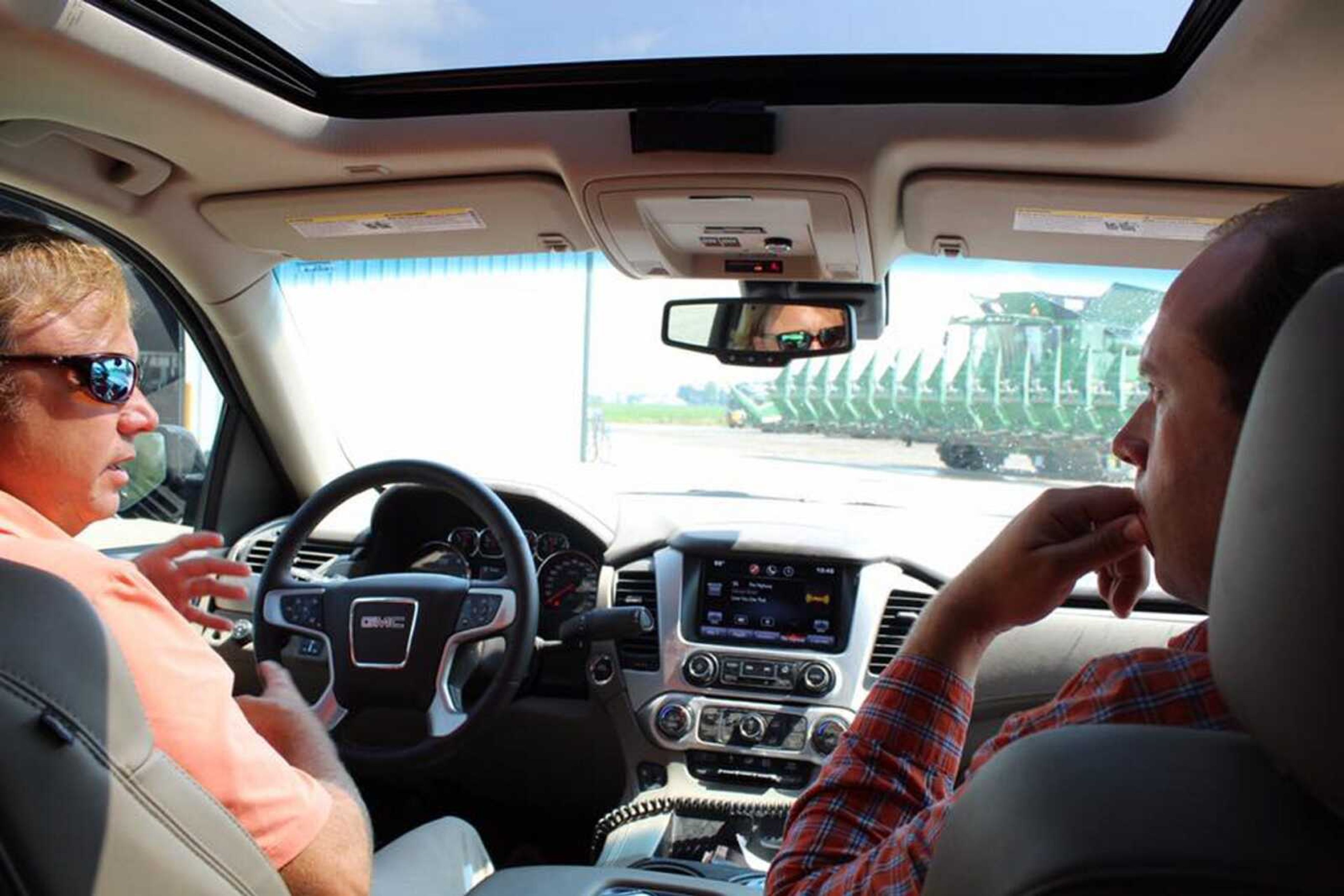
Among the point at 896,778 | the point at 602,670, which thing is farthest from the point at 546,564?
the point at 896,778

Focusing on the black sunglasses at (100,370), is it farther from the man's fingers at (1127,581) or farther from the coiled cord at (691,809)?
the coiled cord at (691,809)

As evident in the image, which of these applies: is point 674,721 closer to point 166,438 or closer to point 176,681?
point 166,438

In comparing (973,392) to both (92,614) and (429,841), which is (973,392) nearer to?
(429,841)

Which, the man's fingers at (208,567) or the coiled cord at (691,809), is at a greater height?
the man's fingers at (208,567)

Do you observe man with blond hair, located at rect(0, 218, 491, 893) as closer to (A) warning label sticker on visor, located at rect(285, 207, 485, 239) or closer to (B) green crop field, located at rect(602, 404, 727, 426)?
(A) warning label sticker on visor, located at rect(285, 207, 485, 239)

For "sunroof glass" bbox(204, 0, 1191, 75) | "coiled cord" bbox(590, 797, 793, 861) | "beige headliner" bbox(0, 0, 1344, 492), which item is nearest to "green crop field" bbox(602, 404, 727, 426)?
"coiled cord" bbox(590, 797, 793, 861)

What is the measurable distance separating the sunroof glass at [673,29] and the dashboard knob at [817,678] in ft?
6.22

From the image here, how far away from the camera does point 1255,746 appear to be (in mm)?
973

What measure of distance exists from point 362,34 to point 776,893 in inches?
80.9

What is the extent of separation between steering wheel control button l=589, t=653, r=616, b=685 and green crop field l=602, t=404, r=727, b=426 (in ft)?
21.0

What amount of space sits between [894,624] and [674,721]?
76 cm

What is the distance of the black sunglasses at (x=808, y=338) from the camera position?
3.53 metres

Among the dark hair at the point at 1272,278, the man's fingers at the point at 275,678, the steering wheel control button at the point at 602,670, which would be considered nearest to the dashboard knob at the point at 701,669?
the steering wheel control button at the point at 602,670

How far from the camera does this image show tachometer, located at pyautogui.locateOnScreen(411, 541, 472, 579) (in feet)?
13.6
